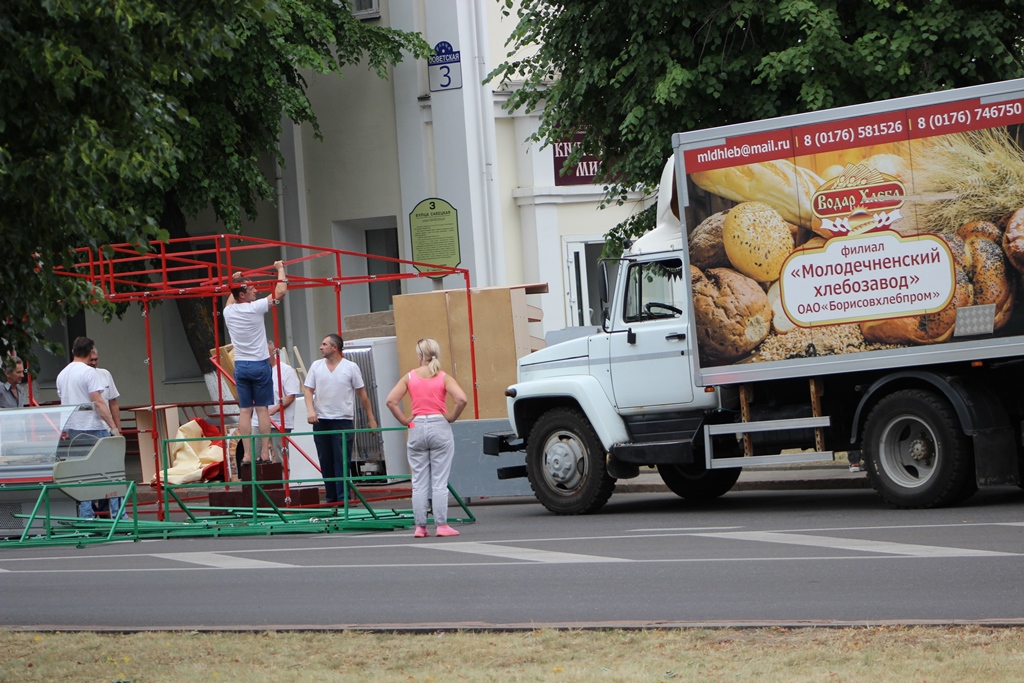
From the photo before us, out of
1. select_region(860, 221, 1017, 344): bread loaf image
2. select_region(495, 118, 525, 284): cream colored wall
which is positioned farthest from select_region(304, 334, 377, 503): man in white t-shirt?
select_region(495, 118, 525, 284): cream colored wall

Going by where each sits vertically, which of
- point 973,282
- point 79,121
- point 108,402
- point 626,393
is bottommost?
point 626,393

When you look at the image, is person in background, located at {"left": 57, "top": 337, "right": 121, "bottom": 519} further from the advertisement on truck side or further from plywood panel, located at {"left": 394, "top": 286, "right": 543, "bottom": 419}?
the advertisement on truck side

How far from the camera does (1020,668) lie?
6.21 metres

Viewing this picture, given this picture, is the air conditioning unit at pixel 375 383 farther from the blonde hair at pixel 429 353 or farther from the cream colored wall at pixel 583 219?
the cream colored wall at pixel 583 219

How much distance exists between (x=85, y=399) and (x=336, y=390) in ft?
9.58

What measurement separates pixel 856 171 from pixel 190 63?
22.2 ft

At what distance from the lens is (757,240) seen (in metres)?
13.0

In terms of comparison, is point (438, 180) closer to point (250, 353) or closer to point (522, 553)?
point (250, 353)

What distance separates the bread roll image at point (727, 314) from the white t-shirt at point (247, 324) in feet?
15.3

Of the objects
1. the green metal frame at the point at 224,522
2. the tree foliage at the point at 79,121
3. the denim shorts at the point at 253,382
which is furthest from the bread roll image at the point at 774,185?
the tree foliage at the point at 79,121

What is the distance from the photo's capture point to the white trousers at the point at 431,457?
13.1 m

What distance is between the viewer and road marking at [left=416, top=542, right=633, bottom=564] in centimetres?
1099

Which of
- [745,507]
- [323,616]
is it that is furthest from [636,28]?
[323,616]

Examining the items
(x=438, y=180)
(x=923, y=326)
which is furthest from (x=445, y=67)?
(x=923, y=326)
